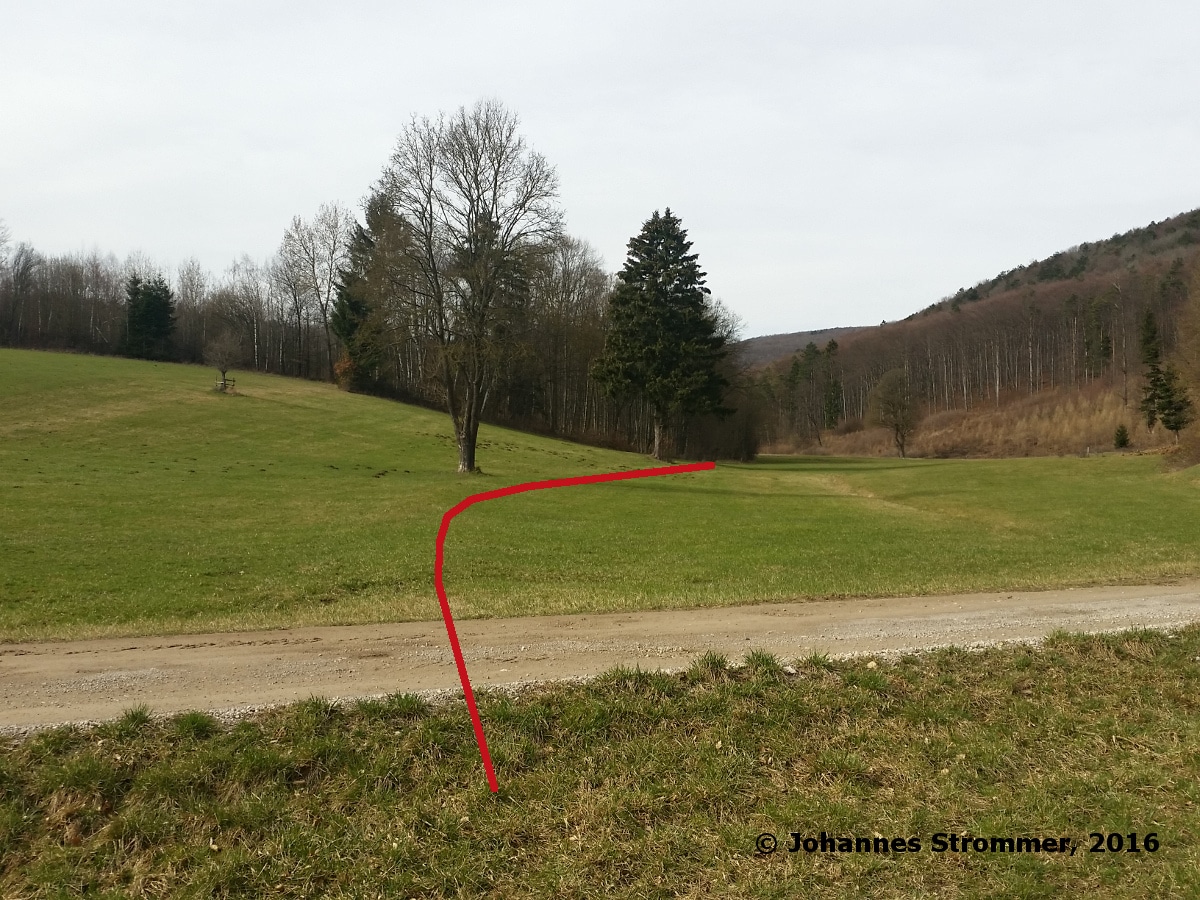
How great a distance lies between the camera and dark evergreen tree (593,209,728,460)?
5956 centimetres

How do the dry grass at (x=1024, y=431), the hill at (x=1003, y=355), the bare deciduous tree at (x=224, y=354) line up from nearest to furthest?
1. the bare deciduous tree at (x=224, y=354)
2. the dry grass at (x=1024, y=431)
3. the hill at (x=1003, y=355)

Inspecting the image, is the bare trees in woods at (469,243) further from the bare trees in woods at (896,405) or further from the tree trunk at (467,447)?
the bare trees in woods at (896,405)

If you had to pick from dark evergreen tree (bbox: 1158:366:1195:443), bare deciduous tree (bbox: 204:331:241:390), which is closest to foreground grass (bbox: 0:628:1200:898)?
dark evergreen tree (bbox: 1158:366:1195:443)

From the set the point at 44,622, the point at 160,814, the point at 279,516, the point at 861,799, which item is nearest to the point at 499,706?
the point at 160,814

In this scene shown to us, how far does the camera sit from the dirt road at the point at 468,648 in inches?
298

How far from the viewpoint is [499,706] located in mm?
6828

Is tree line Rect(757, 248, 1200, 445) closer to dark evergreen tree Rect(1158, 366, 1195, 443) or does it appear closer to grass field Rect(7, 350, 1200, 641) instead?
dark evergreen tree Rect(1158, 366, 1195, 443)

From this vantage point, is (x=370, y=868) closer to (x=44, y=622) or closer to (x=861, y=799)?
(x=861, y=799)

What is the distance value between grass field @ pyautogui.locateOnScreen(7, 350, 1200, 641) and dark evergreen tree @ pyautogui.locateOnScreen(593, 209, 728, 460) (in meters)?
9.31

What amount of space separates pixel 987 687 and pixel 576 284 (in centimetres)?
7751

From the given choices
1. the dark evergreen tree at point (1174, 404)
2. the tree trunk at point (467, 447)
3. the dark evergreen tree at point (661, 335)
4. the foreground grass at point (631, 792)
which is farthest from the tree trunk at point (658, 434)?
the foreground grass at point (631, 792)

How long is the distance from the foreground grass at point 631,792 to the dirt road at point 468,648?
827 mm

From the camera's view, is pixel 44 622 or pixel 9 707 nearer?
pixel 9 707

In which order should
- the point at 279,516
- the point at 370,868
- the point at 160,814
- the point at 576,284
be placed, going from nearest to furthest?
the point at 370,868
the point at 160,814
the point at 279,516
the point at 576,284
